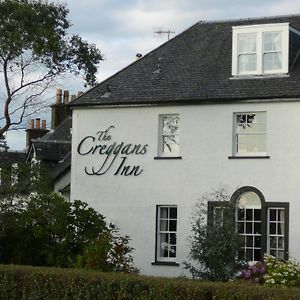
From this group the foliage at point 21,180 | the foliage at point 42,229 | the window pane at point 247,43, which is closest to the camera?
the foliage at point 42,229

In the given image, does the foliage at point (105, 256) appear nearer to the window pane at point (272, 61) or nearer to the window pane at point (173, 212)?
the window pane at point (173, 212)

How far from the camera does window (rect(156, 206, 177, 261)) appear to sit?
28922 mm

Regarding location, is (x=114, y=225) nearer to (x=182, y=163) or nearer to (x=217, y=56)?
(x=182, y=163)

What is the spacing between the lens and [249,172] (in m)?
27.8

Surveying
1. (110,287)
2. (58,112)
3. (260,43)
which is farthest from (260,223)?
(58,112)

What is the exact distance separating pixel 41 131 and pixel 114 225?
26217 millimetres

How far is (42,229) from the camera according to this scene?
23969 mm

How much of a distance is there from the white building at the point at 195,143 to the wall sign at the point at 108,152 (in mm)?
41

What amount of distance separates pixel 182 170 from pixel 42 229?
673 centimetres

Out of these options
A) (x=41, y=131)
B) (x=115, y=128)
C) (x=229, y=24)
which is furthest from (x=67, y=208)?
(x=41, y=131)

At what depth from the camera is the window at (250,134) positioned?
27.9m

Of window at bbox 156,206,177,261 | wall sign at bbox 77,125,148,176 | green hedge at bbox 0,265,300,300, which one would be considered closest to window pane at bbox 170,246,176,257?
window at bbox 156,206,177,261

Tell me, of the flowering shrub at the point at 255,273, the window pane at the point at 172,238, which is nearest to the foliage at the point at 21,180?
the window pane at the point at 172,238

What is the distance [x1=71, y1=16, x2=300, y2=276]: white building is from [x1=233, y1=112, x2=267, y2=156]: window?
4cm
